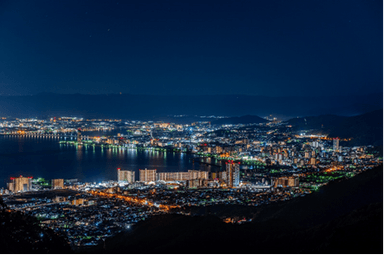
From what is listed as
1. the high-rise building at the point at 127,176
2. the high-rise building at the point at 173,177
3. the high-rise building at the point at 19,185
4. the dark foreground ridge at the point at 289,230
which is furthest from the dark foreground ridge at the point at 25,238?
the high-rise building at the point at 173,177

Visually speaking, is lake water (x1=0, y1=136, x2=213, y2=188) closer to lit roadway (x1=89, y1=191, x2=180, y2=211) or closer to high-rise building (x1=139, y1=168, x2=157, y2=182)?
→ high-rise building (x1=139, y1=168, x2=157, y2=182)

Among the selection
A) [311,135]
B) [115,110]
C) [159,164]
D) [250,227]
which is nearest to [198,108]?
[115,110]

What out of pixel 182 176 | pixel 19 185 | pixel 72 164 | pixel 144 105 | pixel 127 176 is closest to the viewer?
pixel 19 185

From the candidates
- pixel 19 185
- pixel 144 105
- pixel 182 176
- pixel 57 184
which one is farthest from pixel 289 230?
pixel 144 105

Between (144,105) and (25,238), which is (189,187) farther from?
(144,105)

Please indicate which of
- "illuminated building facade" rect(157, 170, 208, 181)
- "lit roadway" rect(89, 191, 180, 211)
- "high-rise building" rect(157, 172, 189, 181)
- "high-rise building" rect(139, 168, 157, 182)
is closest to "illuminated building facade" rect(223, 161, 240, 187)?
"illuminated building facade" rect(157, 170, 208, 181)

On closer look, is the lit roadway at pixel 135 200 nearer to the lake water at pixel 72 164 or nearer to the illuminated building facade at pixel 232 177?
the lake water at pixel 72 164
